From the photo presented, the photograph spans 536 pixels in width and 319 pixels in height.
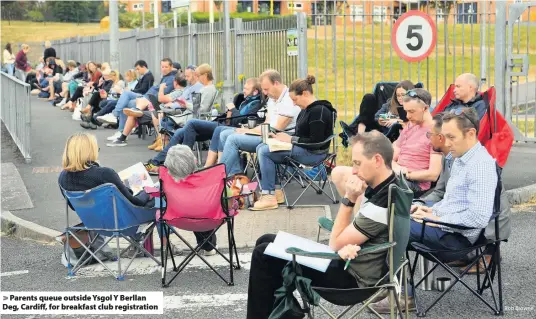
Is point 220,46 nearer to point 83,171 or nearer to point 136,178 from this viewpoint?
point 136,178

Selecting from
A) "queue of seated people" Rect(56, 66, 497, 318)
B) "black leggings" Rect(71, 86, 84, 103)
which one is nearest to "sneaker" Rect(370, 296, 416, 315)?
"queue of seated people" Rect(56, 66, 497, 318)

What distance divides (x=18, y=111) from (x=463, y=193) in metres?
11.7

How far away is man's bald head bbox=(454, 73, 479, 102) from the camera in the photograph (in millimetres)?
9477

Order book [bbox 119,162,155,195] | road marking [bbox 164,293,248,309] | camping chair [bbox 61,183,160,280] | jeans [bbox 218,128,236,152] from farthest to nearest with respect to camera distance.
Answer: jeans [bbox 218,128,236,152], book [bbox 119,162,155,195], camping chair [bbox 61,183,160,280], road marking [bbox 164,293,248,309]

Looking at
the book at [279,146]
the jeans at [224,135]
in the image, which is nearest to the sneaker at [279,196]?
the book at [279,146]

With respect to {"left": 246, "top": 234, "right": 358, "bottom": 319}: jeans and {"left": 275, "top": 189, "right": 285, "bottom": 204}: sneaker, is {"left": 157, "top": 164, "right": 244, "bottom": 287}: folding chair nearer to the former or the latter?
{"left": 246, "top": 234, "right": 358, "bottom": 319}: jeans

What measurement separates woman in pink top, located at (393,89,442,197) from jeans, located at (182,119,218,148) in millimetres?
4712

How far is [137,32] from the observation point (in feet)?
95.2

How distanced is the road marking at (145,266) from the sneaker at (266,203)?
6.42 feet

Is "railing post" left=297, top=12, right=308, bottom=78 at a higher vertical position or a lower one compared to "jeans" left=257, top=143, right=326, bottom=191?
higher

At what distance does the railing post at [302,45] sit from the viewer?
44.4ft

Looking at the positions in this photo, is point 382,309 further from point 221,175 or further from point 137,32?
point 137,32

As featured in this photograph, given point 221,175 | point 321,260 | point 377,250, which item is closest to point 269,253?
point 321,260

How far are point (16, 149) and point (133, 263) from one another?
933 cm
